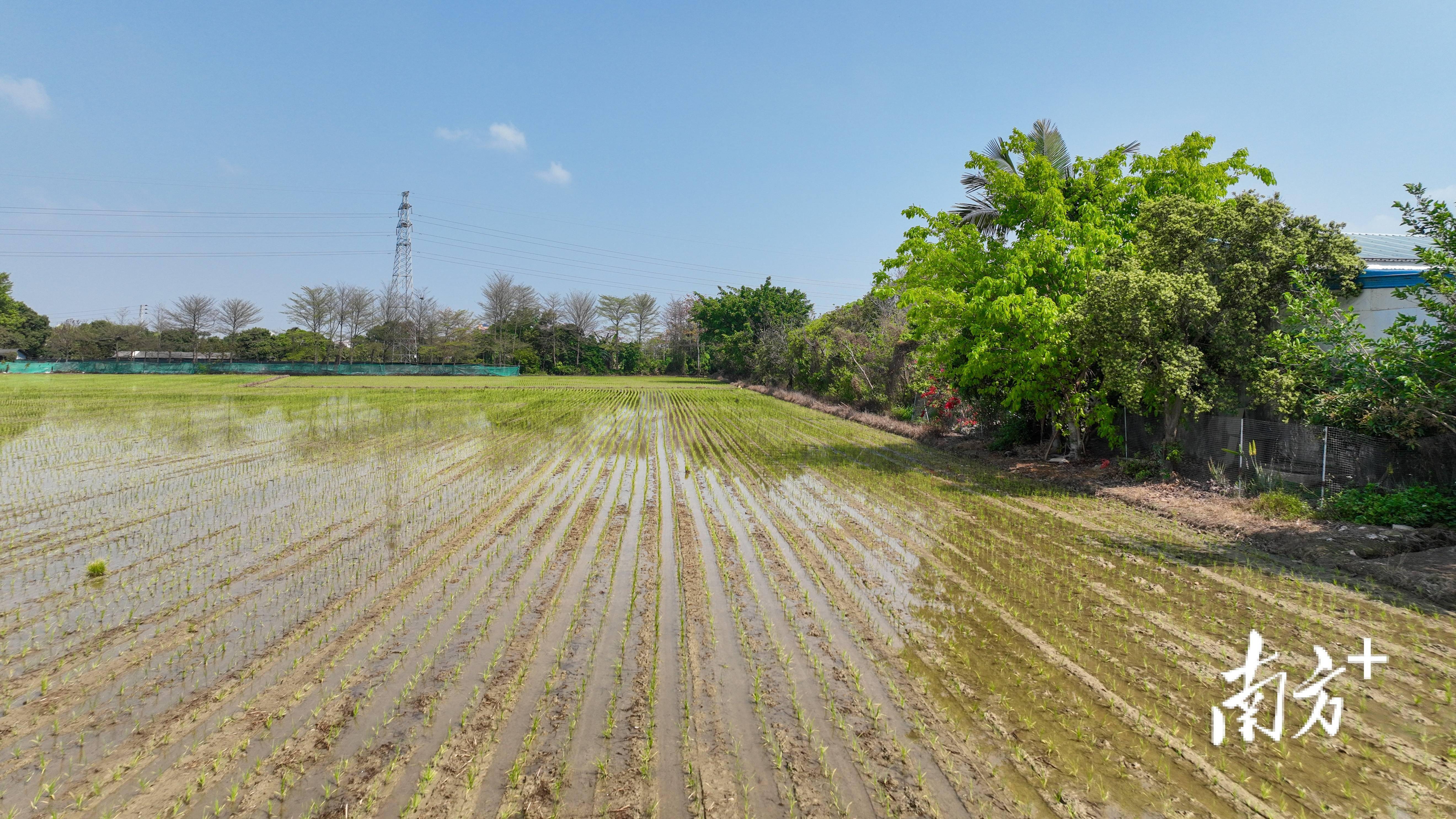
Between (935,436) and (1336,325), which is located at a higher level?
(1336,325)

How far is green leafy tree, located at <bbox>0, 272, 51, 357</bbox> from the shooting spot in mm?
73062

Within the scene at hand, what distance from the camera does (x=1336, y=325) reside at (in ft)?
27.7

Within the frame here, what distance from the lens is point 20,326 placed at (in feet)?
249

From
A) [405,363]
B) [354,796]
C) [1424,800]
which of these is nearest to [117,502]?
[354,796]

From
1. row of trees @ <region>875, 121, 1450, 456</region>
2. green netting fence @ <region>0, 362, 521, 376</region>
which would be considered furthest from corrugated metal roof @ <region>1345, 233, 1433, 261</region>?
green netting fence @ <region>0, 362, 521, 376</region>

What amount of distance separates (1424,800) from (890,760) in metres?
2.77

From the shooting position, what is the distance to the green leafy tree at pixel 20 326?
73062 mm

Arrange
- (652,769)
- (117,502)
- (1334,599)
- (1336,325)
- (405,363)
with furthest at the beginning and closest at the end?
1. (405,363)
2. (117,502)
3. (1336,325)
4. (1334,599)
5. (652,769)

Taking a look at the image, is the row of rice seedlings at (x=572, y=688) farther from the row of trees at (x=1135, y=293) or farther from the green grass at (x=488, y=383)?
the green grass at (x=488, y=383)

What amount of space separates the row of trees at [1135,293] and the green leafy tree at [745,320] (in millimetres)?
37188

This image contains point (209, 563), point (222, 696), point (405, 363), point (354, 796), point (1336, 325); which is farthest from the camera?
point (405, 363)

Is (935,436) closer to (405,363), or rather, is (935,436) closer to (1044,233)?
(1044,233)

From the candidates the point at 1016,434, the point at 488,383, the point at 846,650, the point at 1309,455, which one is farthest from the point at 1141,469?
the point at 488,383

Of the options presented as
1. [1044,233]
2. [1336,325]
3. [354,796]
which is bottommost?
[354,796]
